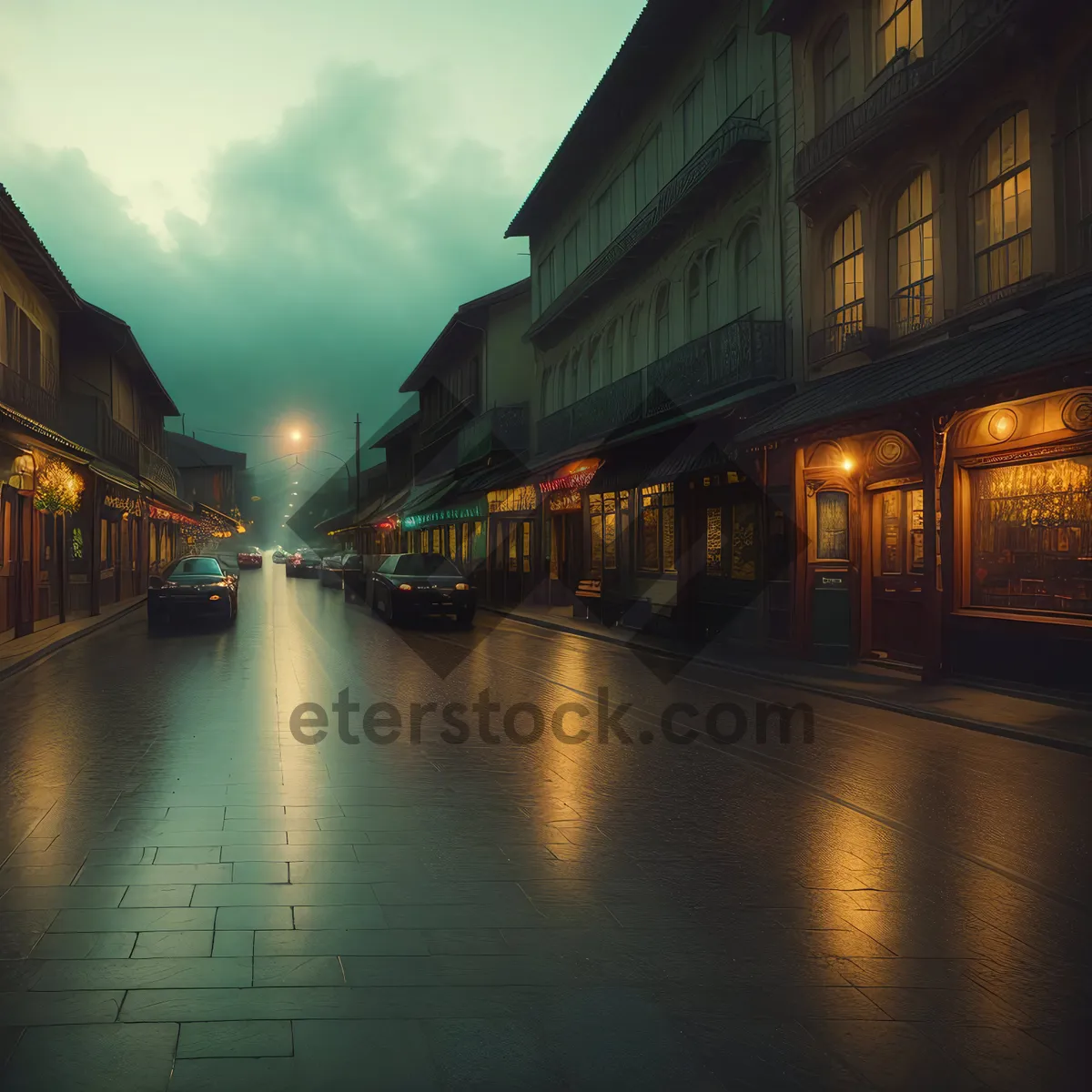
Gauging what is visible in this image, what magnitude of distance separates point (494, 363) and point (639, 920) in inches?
1451

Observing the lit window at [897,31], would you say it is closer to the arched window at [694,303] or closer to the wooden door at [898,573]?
the wooden door at [898,573]

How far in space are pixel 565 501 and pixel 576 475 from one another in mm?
5005

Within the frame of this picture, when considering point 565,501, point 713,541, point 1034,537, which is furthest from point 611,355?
point 1034,537

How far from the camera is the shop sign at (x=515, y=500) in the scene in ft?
111

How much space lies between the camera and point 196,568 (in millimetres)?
27344

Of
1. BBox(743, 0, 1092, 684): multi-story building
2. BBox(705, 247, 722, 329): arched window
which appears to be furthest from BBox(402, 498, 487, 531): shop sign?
BBox(743, 0, 1092, 684): multi-story building

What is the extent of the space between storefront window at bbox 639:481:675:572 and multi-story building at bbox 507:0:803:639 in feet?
0.21

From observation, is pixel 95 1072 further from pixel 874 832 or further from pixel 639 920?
pixel 874 832

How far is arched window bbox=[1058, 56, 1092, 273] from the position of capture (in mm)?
12039

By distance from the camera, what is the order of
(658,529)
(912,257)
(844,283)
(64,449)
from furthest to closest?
(658,529)
(64,449)
(844,283)
(912,257)

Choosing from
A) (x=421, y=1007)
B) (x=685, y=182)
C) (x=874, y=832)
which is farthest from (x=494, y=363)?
(x=421, y=1007)

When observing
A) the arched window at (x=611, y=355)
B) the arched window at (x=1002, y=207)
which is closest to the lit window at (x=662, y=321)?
the arched window at (x=611, y=355)

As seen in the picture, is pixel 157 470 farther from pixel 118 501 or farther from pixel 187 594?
pixel 187 594

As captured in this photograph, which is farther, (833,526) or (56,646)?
(56,646)
